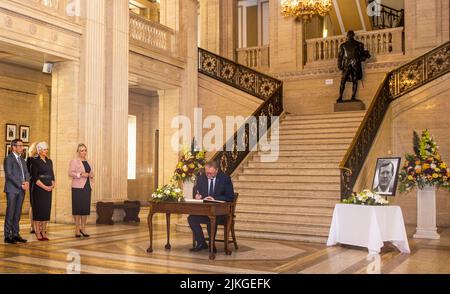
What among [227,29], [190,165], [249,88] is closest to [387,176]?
[190,165]

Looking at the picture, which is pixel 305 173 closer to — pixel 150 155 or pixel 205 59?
pixel 205 59

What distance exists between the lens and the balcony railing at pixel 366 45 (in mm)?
14953

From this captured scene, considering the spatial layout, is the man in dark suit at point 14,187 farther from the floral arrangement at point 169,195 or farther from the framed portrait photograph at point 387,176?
the framed portrait photograph at point 387,176

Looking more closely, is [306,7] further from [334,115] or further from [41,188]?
[41,188]

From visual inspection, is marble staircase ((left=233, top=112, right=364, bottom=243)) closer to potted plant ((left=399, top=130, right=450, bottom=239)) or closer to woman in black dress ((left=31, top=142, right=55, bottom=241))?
potted plant ((left=399, top=130, right=450, bottom=239))

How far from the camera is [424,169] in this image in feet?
31.3

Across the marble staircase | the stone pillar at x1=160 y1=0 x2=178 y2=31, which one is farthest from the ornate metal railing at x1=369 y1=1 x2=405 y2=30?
the stone pillar at x1=160 y1=0 x2=178 y2=31

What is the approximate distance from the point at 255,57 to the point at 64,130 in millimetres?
7980

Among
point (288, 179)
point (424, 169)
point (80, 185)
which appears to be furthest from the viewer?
point (288, 179)

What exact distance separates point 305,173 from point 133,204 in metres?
3.76

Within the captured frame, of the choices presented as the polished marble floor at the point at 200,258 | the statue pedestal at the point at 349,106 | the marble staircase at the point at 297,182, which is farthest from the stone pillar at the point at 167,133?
the polished marble floor at the point at 200,258
